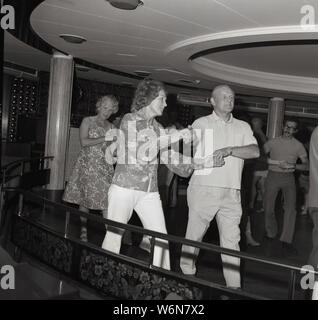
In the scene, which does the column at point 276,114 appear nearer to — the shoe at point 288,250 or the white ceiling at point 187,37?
the white ceiling at point 187,37

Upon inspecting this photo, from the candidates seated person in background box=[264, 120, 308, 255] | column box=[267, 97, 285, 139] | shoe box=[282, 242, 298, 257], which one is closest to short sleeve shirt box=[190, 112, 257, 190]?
seated person in background box=[264, 120, 308, 255]

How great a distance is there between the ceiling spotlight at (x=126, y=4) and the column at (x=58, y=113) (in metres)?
3.82

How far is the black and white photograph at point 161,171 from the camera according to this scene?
2.92 meters

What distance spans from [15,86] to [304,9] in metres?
10.0

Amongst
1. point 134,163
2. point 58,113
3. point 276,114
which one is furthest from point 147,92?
point 276,114

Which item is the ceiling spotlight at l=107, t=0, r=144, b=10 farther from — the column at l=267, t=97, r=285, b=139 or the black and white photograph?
the column at l=267, t=97, r=285, b=139

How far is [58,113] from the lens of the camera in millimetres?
8039

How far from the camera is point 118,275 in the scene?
9.90ft

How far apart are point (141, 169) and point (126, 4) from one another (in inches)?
85.8

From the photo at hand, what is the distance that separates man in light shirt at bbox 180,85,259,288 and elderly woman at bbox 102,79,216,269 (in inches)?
13.6

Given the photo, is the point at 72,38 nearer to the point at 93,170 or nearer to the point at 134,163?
the point at 93,170

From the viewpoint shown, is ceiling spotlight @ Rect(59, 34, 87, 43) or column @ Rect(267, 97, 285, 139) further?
column @ Rect(267, 97, 285, 139)

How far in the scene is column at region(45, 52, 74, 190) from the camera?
7.98 meters

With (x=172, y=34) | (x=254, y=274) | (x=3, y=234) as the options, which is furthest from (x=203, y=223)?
(x=172, y=34)
